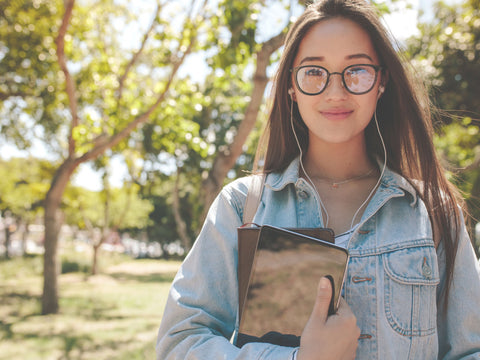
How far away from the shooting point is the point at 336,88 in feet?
4.53

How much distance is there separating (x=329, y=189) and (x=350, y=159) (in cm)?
15

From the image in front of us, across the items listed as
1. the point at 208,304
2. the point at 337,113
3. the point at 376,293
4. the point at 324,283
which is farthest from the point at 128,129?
the point at 324,283

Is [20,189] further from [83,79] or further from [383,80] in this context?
[383,80]

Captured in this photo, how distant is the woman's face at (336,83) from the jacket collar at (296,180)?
0.56 ft

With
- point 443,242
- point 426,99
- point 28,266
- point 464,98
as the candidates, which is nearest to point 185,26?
point 464,98

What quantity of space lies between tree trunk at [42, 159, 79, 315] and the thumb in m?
8.71

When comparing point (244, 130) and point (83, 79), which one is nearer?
point (244, 130)

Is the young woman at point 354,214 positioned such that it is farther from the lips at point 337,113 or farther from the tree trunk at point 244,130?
the tree trunk at point 244,130

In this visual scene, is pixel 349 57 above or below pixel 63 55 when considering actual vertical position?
below

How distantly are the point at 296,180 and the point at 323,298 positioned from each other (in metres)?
0.52

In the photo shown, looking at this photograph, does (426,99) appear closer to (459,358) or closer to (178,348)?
(459,358)

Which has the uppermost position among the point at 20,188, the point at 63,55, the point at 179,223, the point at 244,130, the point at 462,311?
the point at 63,55

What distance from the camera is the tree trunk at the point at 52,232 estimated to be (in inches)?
366

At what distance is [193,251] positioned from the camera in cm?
131
